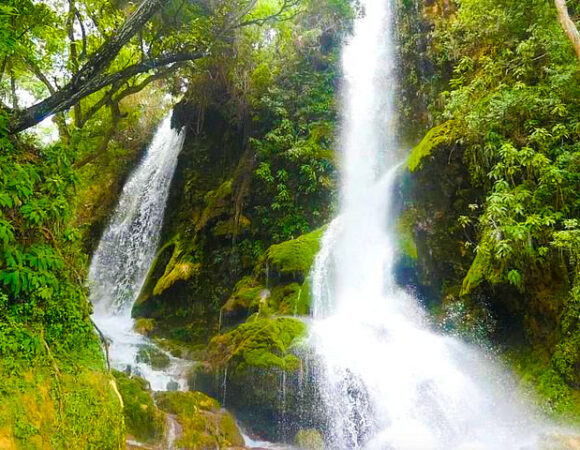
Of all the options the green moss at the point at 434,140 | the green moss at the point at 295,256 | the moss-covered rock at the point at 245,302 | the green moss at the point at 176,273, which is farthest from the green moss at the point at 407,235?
the green moss at the point at 176,273

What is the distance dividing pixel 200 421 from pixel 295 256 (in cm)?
488

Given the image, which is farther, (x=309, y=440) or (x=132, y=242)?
(x=132, y=242)

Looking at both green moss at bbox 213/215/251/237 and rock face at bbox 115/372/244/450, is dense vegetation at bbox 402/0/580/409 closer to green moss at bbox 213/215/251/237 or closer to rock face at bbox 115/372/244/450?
rock face at bbox 115/372/244/450

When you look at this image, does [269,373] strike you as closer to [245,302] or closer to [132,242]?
[245,302]

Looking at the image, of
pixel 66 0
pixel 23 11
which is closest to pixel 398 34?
pixel 66 0

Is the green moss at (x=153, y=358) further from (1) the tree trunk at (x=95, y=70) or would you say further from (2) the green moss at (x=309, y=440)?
(1) the tree trunk at (x=95, y=70)

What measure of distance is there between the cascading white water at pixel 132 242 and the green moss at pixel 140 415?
4.17 m

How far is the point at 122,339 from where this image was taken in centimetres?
1119

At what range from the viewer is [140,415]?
6.46 metres

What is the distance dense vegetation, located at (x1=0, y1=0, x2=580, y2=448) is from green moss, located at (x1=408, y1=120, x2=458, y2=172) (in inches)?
2.2

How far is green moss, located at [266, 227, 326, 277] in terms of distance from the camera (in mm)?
10570

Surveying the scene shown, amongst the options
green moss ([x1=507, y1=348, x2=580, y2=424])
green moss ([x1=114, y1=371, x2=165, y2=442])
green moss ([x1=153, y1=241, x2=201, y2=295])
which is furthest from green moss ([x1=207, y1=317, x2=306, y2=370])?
green moss ([x1=153, y1=241, x2=201, y2=295])

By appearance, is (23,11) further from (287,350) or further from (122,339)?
(122,339)

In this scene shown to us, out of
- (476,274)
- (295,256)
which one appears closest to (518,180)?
(476,274)
